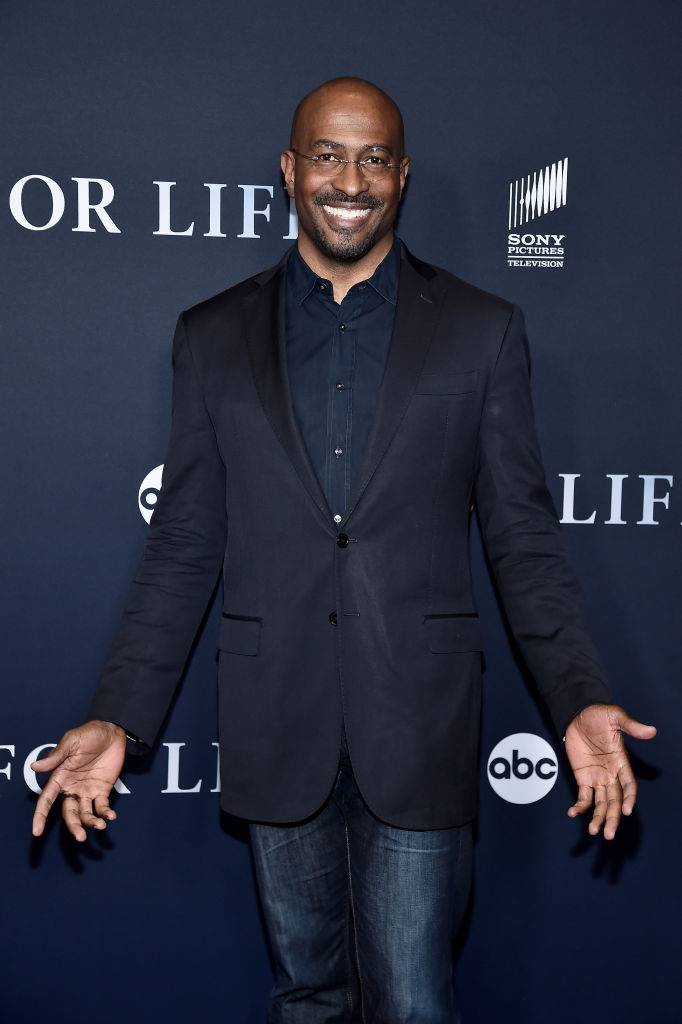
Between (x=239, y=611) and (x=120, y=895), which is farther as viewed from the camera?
(x=120, y=895)

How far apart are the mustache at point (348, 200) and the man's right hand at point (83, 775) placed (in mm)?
919

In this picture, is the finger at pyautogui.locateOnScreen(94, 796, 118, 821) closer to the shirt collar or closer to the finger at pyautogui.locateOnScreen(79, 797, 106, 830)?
the finger at pyautogui.locateOnScreen(79, 797, 106, 830)

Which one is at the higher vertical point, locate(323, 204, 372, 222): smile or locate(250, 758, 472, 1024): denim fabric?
locate(323, 204, 372, 222): smile

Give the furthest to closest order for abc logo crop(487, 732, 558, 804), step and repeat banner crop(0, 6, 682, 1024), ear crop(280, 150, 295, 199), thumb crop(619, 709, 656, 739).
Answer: abc logo crop(487, 732, 558, 804) → step and repeat banner crop(0, 6, 682, 1024) → ear crop(280, 150, 295, 199) → thumb crop(619, 709, 656, 739)

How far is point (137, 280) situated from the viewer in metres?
2.22

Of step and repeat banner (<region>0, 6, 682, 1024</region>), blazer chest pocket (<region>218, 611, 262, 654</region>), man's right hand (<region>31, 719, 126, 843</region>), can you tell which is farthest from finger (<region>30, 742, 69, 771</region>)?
step and repeat banner (<region>0, 6, 682, 1024</region>)

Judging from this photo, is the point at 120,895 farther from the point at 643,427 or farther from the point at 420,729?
the point at 643,427

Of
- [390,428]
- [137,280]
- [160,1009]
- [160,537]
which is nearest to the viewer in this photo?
[390,428]

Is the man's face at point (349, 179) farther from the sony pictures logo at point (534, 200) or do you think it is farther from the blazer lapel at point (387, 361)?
the sony pictures logo at point (534, 200)

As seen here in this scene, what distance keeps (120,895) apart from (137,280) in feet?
→ 4.18

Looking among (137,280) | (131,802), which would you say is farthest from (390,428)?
(131,802)

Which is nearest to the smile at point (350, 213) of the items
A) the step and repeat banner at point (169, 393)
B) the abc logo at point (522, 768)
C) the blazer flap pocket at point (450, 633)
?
the step and repeat banner at point (169, 393)

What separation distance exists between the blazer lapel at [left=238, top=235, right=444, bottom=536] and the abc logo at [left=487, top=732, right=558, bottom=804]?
0.90m

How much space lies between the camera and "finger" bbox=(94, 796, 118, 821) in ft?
5.35
